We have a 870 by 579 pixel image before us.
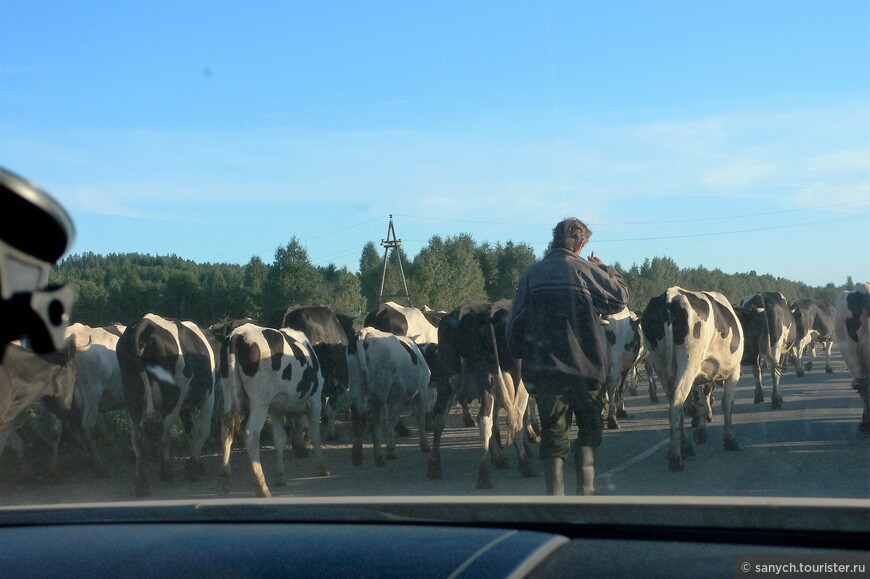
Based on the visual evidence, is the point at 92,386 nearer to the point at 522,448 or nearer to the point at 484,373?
the point at 484,373

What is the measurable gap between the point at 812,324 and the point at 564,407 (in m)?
24.5

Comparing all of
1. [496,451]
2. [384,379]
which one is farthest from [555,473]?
[384,379]

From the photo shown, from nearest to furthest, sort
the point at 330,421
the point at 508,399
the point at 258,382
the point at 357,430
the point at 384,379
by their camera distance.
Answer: the point at 508,399, the point at 258,382, the point at 357,430, the point at 384,379, the point at 330,421

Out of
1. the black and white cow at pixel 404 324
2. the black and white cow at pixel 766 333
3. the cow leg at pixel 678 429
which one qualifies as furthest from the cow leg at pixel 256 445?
the black and white cow at pixel 766 333

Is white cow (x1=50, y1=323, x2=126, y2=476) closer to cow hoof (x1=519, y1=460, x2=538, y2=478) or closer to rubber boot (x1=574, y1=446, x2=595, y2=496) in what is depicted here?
cow hoof (x1=519, y1=460, x2=538, y2=478)

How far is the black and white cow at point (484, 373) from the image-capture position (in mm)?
10938

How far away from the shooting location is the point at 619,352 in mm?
16750

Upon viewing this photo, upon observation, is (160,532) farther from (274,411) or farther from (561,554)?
(274,411)

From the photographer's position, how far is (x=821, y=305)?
100 ft

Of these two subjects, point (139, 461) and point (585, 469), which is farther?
point (139, 461)

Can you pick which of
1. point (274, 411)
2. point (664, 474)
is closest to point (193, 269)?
point (274, 411)

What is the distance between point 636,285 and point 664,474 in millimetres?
34231

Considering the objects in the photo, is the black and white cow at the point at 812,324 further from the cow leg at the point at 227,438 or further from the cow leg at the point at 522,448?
the cow leg at the point at 227,438

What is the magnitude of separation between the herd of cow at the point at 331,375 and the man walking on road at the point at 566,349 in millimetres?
3260
